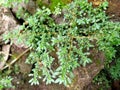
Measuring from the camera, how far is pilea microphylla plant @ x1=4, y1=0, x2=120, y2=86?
9.52ft

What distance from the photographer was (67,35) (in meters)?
2.97

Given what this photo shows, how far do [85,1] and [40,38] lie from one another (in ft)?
2.23

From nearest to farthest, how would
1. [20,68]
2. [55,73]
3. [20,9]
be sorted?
[55,73] < [20,9] < [20,68]

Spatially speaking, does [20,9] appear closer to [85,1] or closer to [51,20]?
[51,20]

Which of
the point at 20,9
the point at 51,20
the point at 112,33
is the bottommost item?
the point at 112,33

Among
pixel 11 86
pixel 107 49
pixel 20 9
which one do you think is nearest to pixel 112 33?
pixel 107 49

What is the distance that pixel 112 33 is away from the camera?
2945 mm

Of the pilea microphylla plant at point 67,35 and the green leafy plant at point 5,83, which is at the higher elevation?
the pilea microphylla plant at point 67,35

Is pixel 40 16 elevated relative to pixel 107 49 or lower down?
elevated

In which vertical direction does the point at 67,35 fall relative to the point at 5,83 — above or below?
above

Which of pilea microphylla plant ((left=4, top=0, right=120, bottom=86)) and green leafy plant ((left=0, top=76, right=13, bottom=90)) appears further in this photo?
green leafy plant ((left=0, top=76, right=13, bottom=90))

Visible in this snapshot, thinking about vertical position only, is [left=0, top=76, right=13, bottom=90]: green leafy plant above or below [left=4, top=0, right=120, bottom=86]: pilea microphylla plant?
below

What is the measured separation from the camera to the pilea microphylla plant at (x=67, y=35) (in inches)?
114

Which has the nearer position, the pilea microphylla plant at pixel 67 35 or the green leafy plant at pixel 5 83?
the pilea microphylla plant at pixel 67 35
